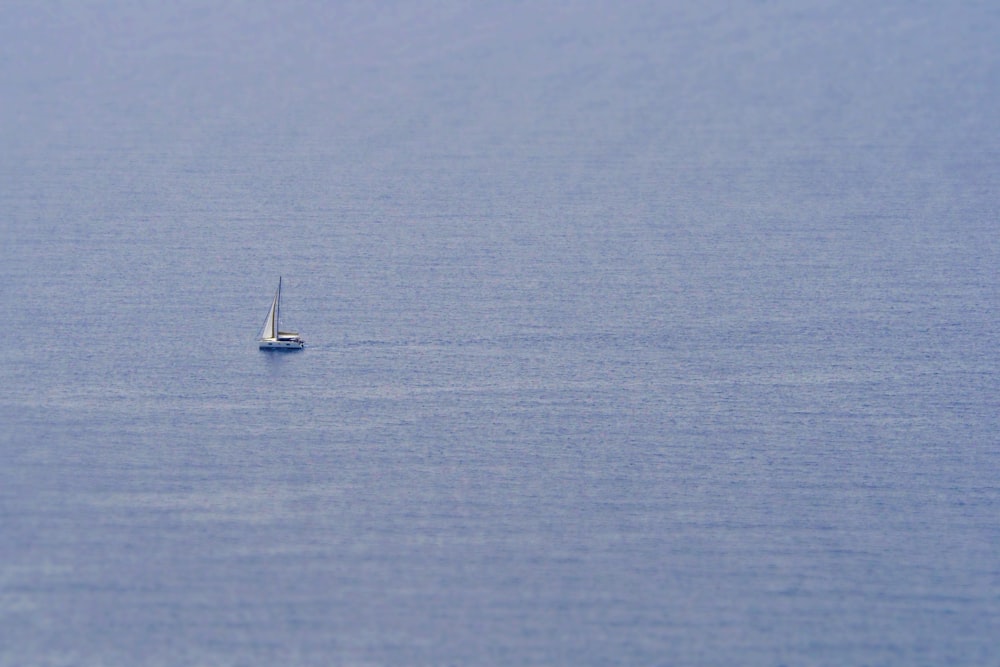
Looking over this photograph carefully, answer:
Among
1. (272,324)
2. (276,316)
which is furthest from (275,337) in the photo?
(276,316)

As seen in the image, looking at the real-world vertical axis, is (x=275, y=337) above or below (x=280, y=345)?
above

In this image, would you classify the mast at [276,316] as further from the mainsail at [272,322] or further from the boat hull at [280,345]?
the boat hull at [280,345]

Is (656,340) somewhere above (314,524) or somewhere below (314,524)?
above

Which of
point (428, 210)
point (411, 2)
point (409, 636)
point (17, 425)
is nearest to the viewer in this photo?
point (409, 636)

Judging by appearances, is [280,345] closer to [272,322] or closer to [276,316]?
[272,322]

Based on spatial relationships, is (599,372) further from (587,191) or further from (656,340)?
(587,191)

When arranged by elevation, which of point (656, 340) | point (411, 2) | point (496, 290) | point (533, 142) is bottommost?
point (656, 340)

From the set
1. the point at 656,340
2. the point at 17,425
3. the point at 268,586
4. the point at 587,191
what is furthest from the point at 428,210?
the point at 268,586
